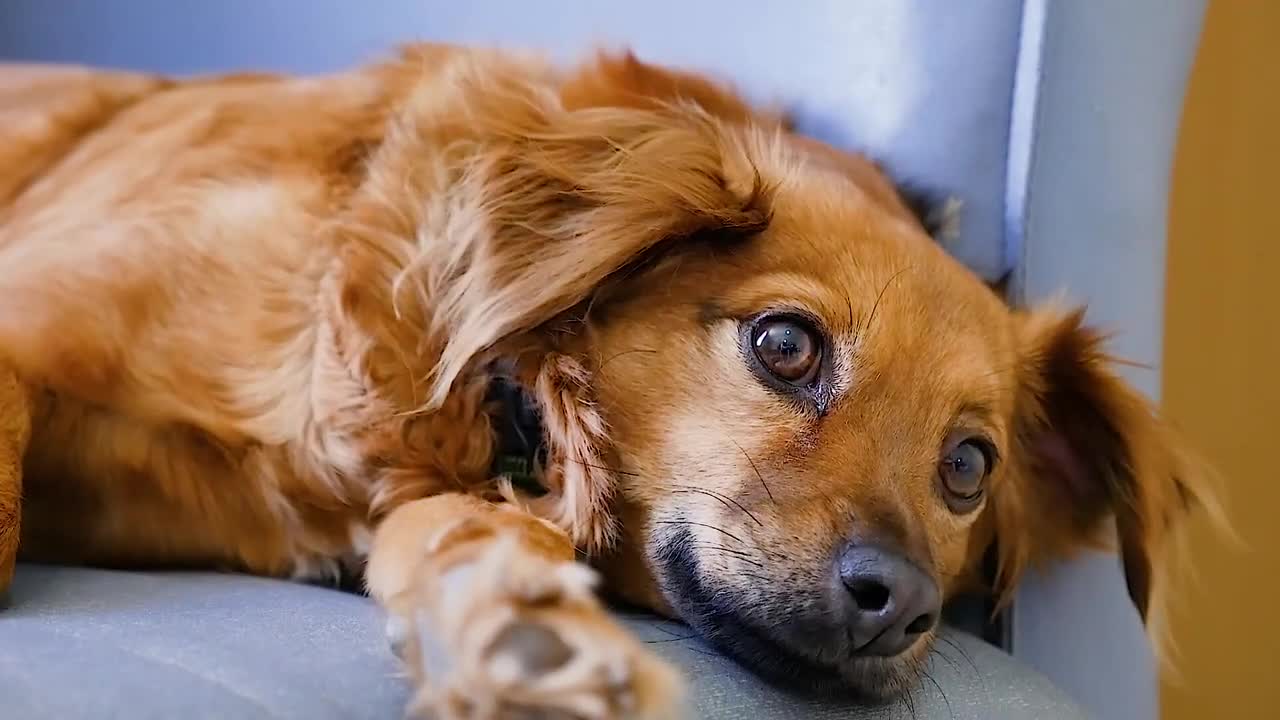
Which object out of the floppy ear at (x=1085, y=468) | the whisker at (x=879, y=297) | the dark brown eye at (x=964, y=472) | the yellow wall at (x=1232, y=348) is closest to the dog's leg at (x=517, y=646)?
the whisker at (x=879, y=297)

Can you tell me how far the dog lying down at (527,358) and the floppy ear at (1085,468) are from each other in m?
0.11

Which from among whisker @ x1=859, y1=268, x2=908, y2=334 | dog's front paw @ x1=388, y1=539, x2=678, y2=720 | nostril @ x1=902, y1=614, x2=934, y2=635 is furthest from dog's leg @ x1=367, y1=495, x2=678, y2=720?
whisker @ x1=859, y1=268, x2=908, y2=334

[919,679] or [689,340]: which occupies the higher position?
[689,340]

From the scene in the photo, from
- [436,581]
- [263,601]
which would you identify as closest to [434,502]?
[263,601]

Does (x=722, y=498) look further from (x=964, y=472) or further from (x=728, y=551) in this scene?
(x=964, y=472)

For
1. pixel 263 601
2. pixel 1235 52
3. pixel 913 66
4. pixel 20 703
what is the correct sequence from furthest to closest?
1. pixel 1235 52
2. pixel 913 66
3. pixel 263 601
4. pixel 20 703

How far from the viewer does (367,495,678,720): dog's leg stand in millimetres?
642

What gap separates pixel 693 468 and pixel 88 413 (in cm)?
57

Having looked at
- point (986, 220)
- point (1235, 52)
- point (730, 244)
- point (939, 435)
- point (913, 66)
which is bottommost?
point (939, 435)

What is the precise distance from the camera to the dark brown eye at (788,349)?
1.05 meters

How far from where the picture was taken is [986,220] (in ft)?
4.23

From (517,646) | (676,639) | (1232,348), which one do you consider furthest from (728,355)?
(1232,348)

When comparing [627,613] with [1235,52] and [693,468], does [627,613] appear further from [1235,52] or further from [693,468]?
[1235,52]

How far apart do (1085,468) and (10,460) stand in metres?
1.18
